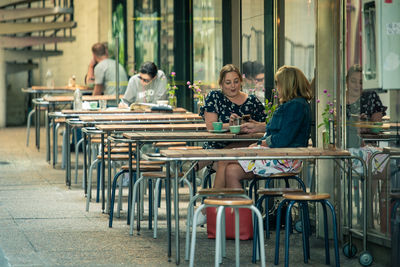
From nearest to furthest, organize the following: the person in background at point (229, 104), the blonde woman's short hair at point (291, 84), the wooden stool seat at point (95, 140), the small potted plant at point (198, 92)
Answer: the blonde woman's short hair at point (291, 84)
the person in background at point (229, 104)
the small potted plant at point (198, 92)
the wooden stool seat at point (95, 140)

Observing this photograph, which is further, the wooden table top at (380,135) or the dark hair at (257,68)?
the dark hair at (257,68)

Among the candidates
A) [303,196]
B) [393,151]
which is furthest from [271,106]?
[303,196]

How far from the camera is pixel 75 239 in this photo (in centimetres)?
605

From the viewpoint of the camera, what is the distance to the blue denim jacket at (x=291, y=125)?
222 inches

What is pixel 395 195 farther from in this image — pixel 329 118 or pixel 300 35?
pixel 300 35

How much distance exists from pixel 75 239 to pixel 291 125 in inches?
66.8

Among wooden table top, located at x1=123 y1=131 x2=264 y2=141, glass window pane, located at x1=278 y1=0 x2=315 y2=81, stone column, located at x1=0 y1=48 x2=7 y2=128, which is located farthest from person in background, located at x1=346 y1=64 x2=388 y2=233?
stone column, located at x1=0 y1=48 x2=7 y2=128

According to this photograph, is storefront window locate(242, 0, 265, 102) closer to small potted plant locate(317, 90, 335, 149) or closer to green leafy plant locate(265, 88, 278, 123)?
green leafy plant locate(265, 88, 278, 123)

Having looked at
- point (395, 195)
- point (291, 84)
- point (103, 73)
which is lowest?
point (395, 195)

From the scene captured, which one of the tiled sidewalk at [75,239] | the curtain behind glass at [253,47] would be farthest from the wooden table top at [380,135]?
the curtain behind glass at [253,47]

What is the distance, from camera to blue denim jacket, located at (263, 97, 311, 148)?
565 centimetres

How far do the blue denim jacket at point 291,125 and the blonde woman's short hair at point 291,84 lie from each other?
0.18ft

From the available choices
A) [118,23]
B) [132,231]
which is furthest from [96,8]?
[132,231]

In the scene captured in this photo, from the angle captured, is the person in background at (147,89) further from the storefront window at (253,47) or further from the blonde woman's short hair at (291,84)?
the blonde woman's short hair at (291,84)
